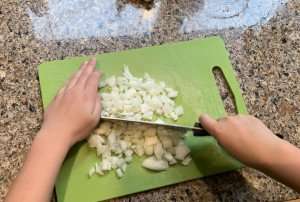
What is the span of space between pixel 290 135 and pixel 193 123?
0.23 meters

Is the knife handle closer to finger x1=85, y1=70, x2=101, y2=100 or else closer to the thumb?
the thumb

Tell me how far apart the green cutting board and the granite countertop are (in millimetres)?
24

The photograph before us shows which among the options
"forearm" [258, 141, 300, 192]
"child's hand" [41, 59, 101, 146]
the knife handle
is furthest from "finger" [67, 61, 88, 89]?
"forearm" [258, 141, 300, 192]

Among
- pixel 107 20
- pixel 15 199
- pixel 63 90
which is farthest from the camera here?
pixel 107 20

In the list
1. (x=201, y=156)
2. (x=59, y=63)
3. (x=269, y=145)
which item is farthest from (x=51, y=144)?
(x=269, y=145)

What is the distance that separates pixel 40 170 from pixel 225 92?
1.49 feet

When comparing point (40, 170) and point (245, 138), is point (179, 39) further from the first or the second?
point (40, 170)

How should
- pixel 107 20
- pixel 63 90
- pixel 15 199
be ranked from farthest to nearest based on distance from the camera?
pixel 107 20, pixel 63 90, pixel 15 199

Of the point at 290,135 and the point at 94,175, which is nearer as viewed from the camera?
the point at 94,175

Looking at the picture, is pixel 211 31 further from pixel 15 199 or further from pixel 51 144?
pixel 15 199

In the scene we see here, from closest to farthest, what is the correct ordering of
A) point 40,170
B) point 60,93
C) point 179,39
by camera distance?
point 40,170
point 60,93
point 179,39

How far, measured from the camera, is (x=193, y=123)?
888mm

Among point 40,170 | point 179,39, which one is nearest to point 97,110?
point 40,170

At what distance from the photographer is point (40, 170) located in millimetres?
Answer: 748
